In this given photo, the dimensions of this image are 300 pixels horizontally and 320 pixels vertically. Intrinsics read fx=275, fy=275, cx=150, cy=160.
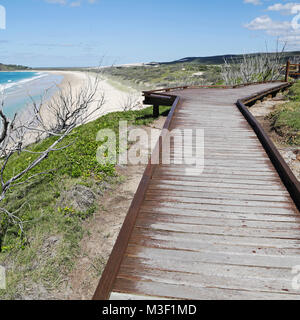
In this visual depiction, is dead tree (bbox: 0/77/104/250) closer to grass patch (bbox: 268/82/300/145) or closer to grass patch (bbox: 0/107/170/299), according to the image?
grass patch (bbox: 0/107/170/299)

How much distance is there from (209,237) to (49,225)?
4179 mm

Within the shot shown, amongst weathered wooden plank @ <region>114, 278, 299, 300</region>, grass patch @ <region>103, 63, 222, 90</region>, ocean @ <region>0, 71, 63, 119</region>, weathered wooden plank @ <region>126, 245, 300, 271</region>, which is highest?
grass patch @ <region>103, 63, 222, 90</region>

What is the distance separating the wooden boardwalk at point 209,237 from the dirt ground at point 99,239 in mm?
1942

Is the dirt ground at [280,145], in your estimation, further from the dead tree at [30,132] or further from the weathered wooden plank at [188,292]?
the dead tree at [30,132]

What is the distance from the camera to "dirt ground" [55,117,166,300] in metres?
4.94

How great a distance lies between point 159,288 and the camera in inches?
107

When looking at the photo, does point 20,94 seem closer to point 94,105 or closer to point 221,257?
point 94,105

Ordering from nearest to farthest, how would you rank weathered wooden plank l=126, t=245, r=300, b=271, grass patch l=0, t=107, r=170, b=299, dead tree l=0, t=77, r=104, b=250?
1. weathered wooden plank l=126, t=245, r=300, b=271
2. grass patch l=0, t=107, r=170, b=299
3. dead tree l=0, t=77, r=104, b=250

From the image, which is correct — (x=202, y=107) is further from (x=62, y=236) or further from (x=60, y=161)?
(x=62, y=236)

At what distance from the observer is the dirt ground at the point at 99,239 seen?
4.94 metres

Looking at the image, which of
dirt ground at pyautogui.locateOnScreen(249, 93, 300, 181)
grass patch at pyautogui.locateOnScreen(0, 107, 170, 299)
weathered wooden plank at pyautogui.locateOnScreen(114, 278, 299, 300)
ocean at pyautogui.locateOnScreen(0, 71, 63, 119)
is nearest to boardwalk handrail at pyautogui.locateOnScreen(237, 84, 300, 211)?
dirt ground at pyautogui.locateOnScreen(249, 93, 300, 181)

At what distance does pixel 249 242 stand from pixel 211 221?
57 centimetres

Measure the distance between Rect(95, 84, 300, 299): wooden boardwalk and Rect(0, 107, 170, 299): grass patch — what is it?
2.27m

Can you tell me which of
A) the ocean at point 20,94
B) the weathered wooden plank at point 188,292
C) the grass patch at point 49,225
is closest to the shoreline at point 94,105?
the ocean at point 20,94
